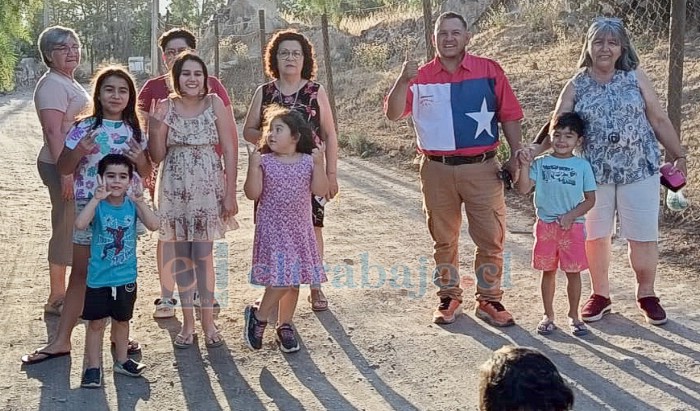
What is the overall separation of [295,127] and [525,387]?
3041 millimetres

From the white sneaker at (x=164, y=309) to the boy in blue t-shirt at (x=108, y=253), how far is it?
1099mm

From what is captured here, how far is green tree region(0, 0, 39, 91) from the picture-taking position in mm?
6547

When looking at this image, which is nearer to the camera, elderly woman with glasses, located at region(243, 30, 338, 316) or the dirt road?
the dirt road

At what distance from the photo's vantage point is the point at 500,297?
17.7 feet

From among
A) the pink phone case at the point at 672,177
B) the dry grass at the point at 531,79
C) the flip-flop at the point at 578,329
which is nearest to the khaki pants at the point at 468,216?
the flip-flop at the point at 578,329

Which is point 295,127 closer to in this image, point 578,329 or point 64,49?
point 64,49

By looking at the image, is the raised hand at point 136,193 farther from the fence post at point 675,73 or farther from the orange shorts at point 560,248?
the fence post at point 675,73

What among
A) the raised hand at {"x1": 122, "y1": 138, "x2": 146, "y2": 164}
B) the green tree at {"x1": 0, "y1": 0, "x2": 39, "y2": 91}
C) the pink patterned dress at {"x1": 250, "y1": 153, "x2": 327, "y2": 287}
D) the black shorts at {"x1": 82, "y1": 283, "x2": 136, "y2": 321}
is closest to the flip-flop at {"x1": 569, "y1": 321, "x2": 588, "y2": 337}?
the pink patterned dress at {"x1": 250, "y1": 153, "x2": 327, "y2": 287}

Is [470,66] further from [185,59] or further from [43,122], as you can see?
[43,122]

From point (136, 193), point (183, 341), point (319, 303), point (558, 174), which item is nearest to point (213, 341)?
point (183, 341)

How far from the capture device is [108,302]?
442 centimetres

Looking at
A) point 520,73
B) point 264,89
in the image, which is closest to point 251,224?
point 264,89

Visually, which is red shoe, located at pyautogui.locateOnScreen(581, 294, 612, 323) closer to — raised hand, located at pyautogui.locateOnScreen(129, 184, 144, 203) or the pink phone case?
the pink phone case

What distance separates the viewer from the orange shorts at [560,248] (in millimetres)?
5000
